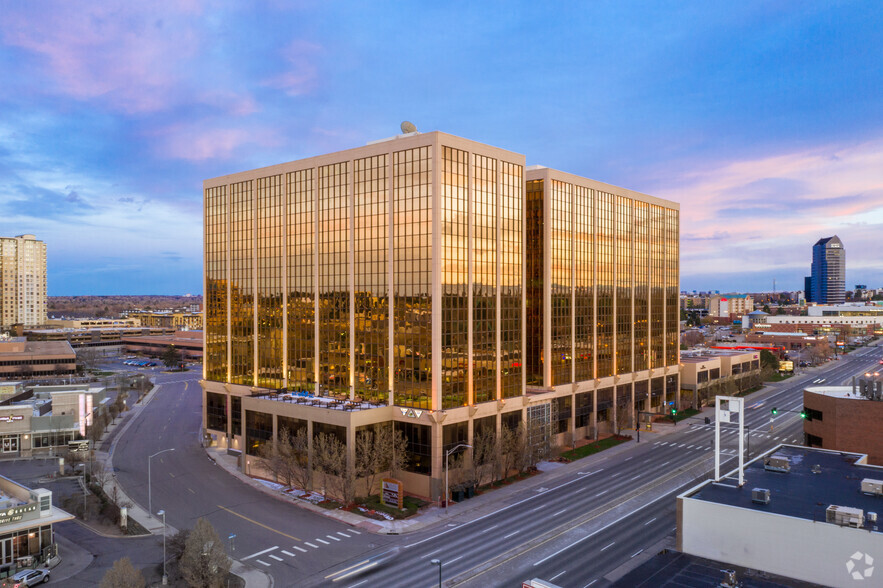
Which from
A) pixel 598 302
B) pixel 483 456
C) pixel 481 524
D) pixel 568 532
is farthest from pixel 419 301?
pixel 598 302

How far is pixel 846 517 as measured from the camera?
34.0 metres

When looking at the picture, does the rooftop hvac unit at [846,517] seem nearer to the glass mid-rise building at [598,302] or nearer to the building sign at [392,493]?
the building sign at [392,493]

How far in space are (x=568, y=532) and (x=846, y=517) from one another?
23171 millimetres

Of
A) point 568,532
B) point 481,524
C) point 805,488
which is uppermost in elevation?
point 805,488

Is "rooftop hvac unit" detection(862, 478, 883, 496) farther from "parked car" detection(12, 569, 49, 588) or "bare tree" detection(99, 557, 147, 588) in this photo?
"parked car" detection(12, 569, 49, 588)

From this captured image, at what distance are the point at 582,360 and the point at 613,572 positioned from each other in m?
52.6

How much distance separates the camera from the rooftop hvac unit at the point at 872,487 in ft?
134

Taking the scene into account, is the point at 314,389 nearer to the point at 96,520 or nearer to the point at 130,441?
the point at 96,520

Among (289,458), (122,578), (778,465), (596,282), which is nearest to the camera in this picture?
(122,578)

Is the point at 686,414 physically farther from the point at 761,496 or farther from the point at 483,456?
the point at 761,496

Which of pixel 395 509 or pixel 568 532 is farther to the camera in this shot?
pixel 395 509

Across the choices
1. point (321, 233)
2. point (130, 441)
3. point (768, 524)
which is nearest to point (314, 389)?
point (321, 233)

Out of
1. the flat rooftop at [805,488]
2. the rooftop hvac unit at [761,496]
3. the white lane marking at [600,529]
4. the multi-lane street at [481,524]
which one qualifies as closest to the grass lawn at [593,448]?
the multi-lane street at [481,524]

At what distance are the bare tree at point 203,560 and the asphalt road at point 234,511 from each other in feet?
19.9
